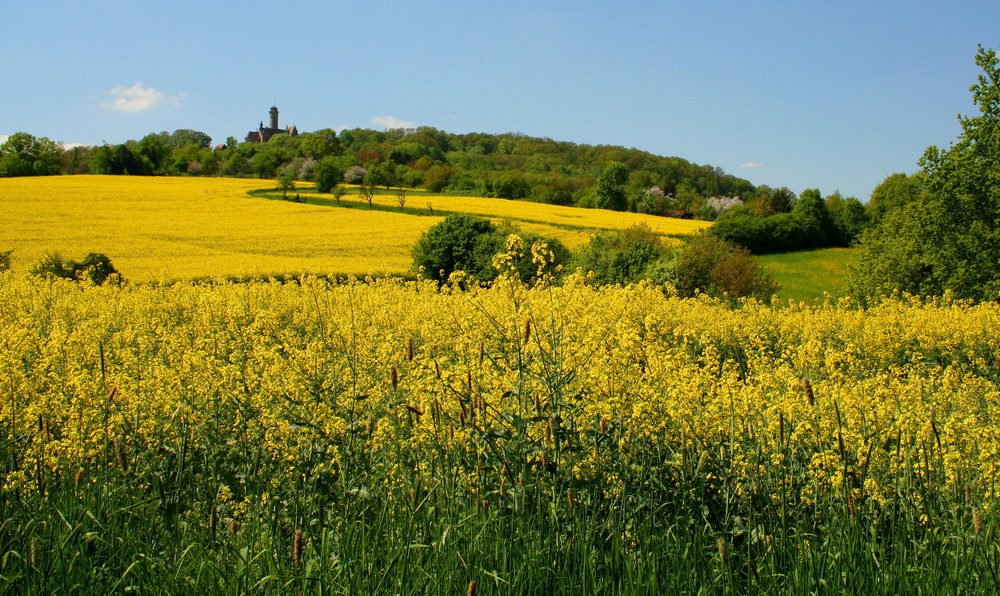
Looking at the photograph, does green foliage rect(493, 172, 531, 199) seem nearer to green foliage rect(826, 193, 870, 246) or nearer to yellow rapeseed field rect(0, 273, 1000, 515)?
green foliage rect(826, 193, 870, 246)

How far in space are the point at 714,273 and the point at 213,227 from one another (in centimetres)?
2754

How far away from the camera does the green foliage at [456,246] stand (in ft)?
97.2

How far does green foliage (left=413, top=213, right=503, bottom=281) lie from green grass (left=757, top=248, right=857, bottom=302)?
18.0 metres

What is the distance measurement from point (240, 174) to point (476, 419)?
7053 cm

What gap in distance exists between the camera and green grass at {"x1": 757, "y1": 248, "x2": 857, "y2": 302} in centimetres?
3972

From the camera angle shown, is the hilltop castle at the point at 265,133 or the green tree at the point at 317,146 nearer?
the green tree at the point at 317,146

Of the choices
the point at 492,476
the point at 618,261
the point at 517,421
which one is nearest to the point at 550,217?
the point at 618,261

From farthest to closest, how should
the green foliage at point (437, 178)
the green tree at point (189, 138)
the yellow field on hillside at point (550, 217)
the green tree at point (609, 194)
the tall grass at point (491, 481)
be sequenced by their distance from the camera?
1. the green tree at point (189, 138)
2. the green tree at point (609, 194)
3. the green foliage at point (437, 178)
4. the yellow field on hillside at point (550, 217)
5. the tall grass at point (491, 481)

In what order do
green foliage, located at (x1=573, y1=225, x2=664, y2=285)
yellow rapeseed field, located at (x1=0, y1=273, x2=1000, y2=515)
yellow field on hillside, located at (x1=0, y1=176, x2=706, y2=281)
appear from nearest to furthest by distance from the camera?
yellow rapeseed field, located at (x1=0, y1=273, x2=1000, y2=515) → green foliage, located at (x1=573, y1=225, x2=664, y2=285) → yellow field on hillside, located at (x1=0, y1=176, x2=706, y2=281)

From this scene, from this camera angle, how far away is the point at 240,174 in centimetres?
6856

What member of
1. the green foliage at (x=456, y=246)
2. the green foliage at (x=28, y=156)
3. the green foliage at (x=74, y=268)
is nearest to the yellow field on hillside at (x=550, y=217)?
the green foliage at (x=456, y=246)

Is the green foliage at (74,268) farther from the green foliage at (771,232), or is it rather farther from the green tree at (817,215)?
the green tree at (817,215)

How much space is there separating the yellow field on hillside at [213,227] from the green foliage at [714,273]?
12377mm

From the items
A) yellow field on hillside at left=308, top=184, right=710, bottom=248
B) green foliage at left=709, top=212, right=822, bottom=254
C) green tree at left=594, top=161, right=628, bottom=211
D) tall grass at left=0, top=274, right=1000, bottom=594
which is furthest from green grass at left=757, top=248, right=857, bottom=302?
tall grass at left=0, top=274, right=1000, bottom=594
